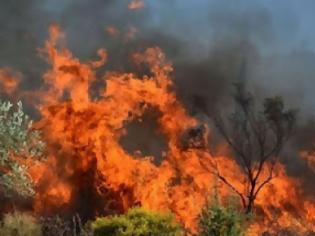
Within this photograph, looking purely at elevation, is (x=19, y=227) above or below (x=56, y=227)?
below

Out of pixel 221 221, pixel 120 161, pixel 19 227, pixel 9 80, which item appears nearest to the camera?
pixel 221 221

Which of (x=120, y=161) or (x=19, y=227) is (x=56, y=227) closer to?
(x=19, y=227)

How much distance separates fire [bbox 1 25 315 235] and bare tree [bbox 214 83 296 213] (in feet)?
1.96

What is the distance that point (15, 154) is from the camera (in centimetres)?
1980

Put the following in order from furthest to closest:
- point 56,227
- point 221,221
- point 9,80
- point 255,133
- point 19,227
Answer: point 255,133 < point 9,80 < point 56,227 < point 19,227 < point 221,221

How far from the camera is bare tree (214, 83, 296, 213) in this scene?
37.4 metres

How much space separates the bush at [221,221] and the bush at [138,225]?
7.92m

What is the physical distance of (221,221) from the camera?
52.2 ft

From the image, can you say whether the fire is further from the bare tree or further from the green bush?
the green bush

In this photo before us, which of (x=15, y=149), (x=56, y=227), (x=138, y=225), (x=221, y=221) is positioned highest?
(x=56, y=227)

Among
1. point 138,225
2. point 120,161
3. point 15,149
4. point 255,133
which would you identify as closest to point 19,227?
point 138,225

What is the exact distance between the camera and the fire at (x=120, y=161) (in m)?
34.6

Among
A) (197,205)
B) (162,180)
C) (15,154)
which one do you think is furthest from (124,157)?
(15,154)

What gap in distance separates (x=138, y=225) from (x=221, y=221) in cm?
867
